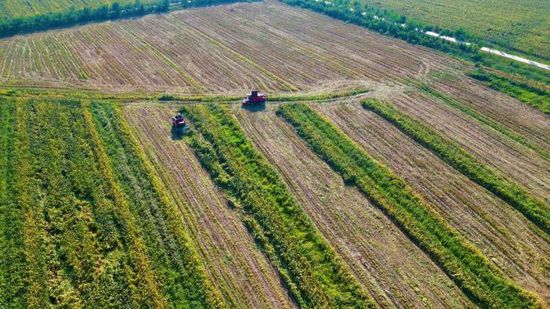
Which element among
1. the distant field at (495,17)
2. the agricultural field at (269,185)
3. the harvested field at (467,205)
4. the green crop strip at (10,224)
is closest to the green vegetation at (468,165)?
the agricultural field at (269,185)

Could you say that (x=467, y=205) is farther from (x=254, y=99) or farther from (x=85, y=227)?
(x=85, y=227)

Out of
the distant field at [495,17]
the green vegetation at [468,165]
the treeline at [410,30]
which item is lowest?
the green vegetation at [468,165]

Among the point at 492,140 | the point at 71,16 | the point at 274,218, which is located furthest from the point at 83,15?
the point at 492,140

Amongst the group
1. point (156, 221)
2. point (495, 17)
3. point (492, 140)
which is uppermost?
point (495, 17)

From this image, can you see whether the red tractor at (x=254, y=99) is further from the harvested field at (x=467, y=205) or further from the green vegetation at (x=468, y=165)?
the green vegetation at (x=468, y=165)

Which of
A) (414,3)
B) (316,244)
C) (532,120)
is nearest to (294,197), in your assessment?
(316,244)

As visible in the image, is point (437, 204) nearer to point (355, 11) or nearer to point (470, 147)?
point (470, 147)
